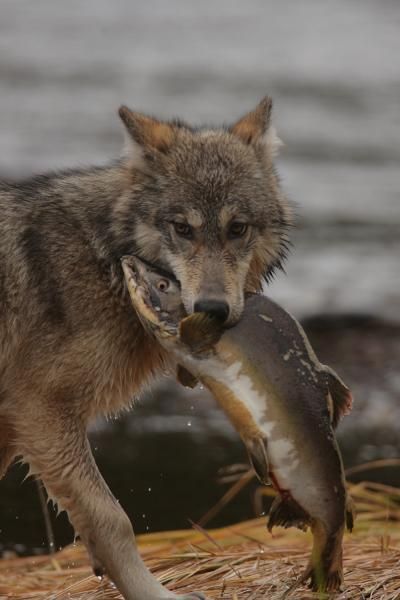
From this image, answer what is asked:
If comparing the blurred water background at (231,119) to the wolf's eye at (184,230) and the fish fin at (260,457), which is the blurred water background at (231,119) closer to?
the wolf's eye at (184,230)

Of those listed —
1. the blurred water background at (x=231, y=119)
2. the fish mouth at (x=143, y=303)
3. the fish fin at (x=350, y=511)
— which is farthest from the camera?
the blurred water background at (x=231, y=119)

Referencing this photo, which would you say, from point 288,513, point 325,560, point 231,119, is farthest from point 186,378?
point 231,119

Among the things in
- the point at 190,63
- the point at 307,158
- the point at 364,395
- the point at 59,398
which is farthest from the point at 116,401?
the point at 190,63

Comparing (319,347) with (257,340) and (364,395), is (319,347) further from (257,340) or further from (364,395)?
(257,340)

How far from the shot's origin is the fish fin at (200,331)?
5.29 metres

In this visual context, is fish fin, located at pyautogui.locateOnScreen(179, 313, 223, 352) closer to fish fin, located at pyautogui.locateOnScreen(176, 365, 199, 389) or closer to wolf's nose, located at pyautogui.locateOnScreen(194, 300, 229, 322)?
wolf's nose, located at pyautogui.locateOnScreen(194, 300, 229, 322)

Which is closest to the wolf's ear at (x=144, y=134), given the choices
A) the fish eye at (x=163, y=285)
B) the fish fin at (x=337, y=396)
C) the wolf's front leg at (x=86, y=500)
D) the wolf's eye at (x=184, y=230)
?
the wolf's eye at (x=184, y=230)

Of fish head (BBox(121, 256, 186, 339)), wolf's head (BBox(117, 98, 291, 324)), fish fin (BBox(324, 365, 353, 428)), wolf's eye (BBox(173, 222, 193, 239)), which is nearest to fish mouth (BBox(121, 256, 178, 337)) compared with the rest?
fish head (BBox(121, 256, 186, 339))

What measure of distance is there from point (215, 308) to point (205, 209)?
0.56m

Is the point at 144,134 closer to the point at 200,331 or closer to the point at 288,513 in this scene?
the point at 200,331

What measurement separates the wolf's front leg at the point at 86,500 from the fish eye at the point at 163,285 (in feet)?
2.33

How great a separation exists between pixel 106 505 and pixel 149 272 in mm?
977

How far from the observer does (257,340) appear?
518 centimetres

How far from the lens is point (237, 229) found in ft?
19.0
